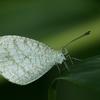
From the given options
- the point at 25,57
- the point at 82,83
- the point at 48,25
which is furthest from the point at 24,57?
the point at 82,83

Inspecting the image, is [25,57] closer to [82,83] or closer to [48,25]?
[48,25]

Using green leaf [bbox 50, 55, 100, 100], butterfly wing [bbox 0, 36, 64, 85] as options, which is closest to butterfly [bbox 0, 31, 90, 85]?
butterfly wing [bbox 0, 36, 64, 85]

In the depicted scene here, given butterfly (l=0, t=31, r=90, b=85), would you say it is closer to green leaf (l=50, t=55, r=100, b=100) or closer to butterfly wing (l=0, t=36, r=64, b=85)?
butterfly wing (l=0, t=36, r=64, b=85)

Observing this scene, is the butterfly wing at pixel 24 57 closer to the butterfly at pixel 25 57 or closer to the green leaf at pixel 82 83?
the butterfly at pixel 25 57

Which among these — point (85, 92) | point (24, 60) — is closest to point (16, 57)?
point (24, 60)

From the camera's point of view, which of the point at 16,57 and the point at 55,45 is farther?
the point at 16,57

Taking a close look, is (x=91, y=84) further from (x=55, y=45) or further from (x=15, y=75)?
(x=15, y=75)

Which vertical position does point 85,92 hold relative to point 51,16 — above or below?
below
